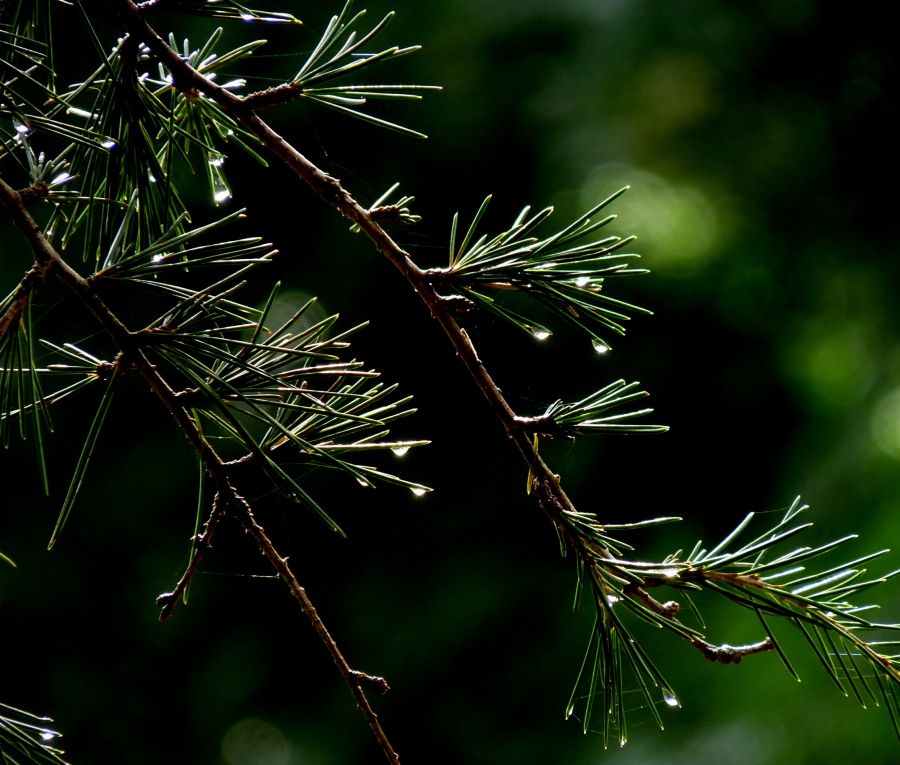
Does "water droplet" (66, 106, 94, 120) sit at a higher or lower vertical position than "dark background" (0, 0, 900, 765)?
higher

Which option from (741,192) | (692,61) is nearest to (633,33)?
(692,61)

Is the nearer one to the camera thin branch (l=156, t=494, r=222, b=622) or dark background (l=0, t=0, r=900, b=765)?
thin branch (l=156, t=494, r=222, b=622)

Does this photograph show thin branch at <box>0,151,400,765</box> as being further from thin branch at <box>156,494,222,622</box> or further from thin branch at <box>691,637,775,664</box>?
thin branch at <box>691,637,775,664</box>

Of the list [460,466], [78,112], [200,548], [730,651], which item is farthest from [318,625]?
[460,466]

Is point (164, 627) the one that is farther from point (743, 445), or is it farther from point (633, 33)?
point (633, 33)

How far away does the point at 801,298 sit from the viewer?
2.12 metres

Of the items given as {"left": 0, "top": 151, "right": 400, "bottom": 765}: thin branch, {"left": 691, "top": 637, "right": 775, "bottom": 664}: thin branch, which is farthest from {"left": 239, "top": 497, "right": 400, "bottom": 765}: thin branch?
{"left": 691, "top": 637, "right": 775, "bottom": 664}: thin branch

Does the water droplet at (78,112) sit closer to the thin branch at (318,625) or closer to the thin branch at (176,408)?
the thin branch at (176,408)

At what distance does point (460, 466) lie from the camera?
6.52 feet

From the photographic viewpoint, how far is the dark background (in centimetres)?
188

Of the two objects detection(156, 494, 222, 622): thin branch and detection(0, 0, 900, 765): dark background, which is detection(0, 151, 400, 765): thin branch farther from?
detection(0, 0, 900, 765): dark background

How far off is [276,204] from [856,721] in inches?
60.3

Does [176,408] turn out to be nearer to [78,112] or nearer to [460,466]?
[78,112]

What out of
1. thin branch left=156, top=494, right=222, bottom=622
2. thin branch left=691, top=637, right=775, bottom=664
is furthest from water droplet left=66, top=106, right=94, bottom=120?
thin branch left=691, top=637, right=775, bottom=664
